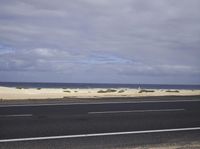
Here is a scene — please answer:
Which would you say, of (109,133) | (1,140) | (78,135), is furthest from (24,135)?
(109,133)

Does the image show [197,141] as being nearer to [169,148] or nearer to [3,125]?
[169,148]

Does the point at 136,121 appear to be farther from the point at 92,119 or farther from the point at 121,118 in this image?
the point at 92,119

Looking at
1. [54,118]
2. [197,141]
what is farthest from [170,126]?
[54,118]

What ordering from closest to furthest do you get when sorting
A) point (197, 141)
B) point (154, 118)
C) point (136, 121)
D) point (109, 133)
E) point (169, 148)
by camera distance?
1. point (169, 148)
2. point (197, 141)
3. point (109, 133)
4. point (136, 121)
5. point (154, 118)

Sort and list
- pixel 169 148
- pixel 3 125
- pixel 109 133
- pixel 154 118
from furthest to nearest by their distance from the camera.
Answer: pixel 154 118 → pixel 3 125 → pixel 109 133 → pixel 169 148

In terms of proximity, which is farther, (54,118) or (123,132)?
(54,118)

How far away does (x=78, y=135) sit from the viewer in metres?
10.3

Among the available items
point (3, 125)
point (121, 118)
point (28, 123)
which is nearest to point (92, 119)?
point (121, 118)

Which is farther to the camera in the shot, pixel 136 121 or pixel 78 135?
pixel 136 121

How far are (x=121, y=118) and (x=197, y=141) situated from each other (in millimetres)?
4624

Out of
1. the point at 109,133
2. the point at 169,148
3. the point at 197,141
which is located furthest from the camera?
the point at 109,133

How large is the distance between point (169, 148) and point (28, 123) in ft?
19.3

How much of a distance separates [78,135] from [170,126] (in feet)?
12.7

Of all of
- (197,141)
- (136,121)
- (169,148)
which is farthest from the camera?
(136,121)
